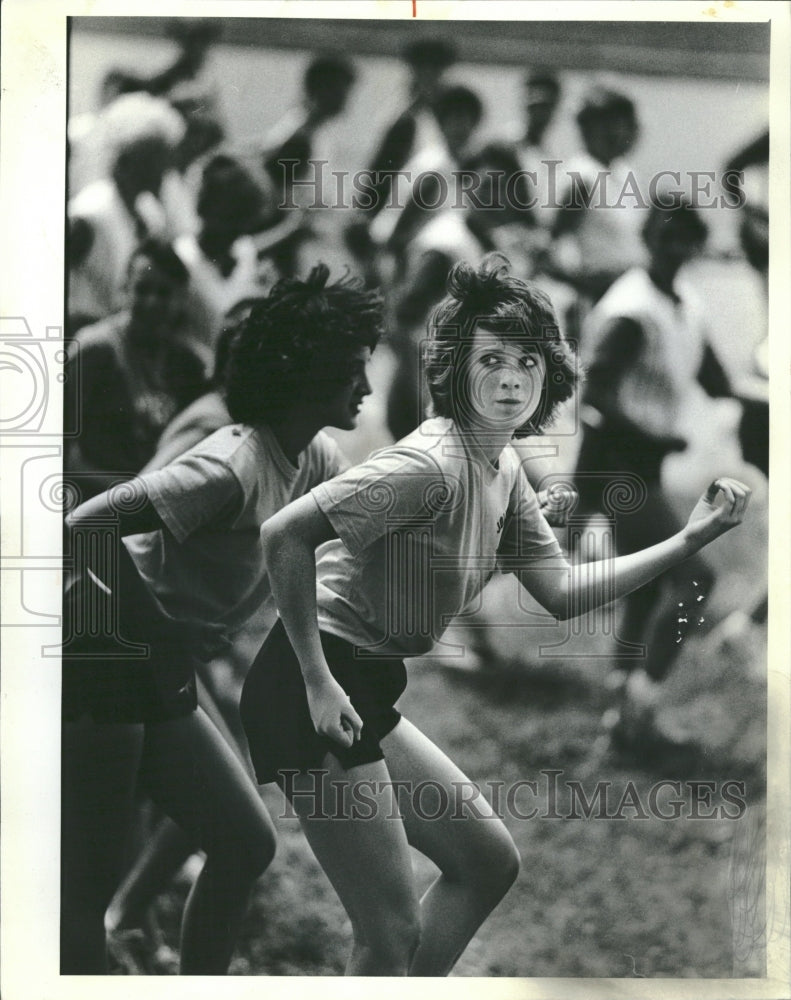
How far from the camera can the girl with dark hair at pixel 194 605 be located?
222 cm

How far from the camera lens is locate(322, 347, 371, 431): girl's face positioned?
2223 mm

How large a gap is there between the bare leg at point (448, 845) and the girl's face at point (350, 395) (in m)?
0.81

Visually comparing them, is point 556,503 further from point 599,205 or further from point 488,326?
point 599,205

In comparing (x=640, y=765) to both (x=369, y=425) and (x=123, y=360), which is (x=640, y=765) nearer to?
(x=369, y=425)

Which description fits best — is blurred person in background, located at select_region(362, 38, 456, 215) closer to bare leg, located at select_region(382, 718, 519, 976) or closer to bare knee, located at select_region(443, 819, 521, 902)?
bare leg, located at select_region(382, 718, 519, 976)

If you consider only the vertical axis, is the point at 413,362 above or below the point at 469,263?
below

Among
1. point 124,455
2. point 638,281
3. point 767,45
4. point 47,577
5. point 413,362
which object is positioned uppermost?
point 767,45

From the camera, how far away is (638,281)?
7.38ft

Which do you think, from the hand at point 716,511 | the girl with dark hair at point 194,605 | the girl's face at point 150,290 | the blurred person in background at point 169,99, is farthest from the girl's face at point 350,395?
the hand at point 716,511

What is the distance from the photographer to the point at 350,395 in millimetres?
2225

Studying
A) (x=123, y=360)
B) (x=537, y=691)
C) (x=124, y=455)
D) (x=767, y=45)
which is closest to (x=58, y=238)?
(x=123, y=360)

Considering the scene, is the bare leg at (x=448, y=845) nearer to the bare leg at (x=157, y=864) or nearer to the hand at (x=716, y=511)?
the bare leg at (x=157, y=864)

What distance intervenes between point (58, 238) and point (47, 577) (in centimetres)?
89

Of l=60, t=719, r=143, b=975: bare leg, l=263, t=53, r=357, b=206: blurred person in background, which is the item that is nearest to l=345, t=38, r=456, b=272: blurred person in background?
l=263, t=53, r=357, b=206: blurred person in background
